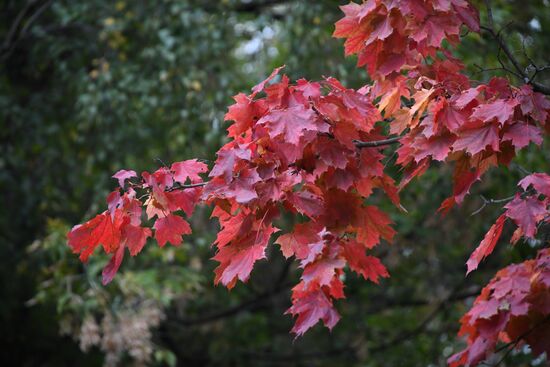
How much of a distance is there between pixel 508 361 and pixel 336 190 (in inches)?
93.6

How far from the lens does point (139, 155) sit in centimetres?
593

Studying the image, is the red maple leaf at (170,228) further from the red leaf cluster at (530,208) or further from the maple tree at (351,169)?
the red leaf cluster at (530,208)

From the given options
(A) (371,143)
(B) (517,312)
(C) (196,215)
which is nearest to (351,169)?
(A) (371,143)

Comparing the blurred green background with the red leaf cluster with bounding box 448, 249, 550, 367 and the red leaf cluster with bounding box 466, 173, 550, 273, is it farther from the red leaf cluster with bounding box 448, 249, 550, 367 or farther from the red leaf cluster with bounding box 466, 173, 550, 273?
the red leaf cluster with bounding box 466, 173, 550, 273

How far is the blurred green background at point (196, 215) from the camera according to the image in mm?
5152

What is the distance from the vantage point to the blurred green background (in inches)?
203

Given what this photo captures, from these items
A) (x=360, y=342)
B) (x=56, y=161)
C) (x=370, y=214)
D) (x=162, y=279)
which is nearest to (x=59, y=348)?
(x=56, y=161)

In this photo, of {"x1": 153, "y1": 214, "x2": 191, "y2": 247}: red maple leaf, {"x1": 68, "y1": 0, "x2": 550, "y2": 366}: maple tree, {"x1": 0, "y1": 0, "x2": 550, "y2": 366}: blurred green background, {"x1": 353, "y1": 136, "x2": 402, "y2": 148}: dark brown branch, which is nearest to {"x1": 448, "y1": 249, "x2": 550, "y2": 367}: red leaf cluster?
{"x1": 68, "y1": 0, "x2": 550, "y2": 366}: maple tree

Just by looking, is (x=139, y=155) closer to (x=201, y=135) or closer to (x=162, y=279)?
(x=201, y=135)

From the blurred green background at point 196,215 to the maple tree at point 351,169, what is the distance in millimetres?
1940

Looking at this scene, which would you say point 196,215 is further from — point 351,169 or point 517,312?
point 517,312

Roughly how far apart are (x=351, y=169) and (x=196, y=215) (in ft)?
11.1

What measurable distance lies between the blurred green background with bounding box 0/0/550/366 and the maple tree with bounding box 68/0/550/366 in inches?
76.4

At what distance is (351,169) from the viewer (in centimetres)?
236
